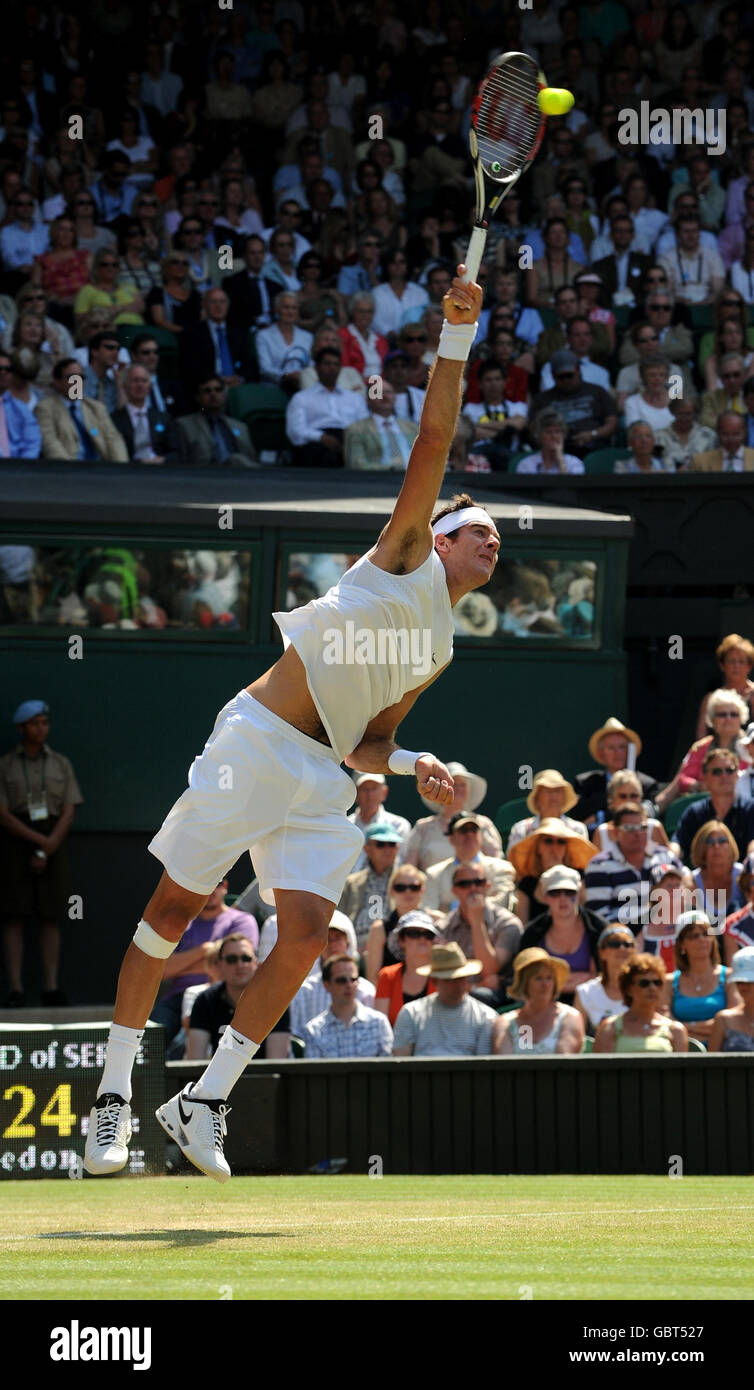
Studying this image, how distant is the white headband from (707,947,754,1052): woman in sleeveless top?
3673 mm

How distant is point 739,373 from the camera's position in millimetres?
15172

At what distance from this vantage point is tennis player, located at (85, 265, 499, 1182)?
5953mm

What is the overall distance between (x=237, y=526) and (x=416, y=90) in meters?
6.54

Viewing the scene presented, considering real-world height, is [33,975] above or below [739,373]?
below

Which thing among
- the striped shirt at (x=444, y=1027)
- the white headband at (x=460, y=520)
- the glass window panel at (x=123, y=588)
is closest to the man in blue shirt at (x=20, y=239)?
the glass window panel at (x=123, y=588)

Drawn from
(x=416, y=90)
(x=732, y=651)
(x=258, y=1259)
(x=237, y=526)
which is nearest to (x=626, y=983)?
(x=732, y=651)

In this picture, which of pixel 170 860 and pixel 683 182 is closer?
pixel 170 860

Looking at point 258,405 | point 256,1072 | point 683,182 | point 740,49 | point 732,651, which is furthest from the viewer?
point 740,49

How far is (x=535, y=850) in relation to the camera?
11.0 m

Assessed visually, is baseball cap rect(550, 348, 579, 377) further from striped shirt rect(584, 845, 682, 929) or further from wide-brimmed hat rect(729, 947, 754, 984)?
wide-brimmed hat rect(729, 947, 754, 984)

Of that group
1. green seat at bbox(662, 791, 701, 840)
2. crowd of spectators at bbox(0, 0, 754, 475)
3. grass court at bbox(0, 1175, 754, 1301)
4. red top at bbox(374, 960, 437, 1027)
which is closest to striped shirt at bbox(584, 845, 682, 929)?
green seat at bbox(662, 791, 701, 840)

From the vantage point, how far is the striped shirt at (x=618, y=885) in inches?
427

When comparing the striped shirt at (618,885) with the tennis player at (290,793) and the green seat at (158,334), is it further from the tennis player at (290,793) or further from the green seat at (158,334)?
the green seat at (158,334)

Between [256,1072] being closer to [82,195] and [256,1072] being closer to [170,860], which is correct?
[170,860]
